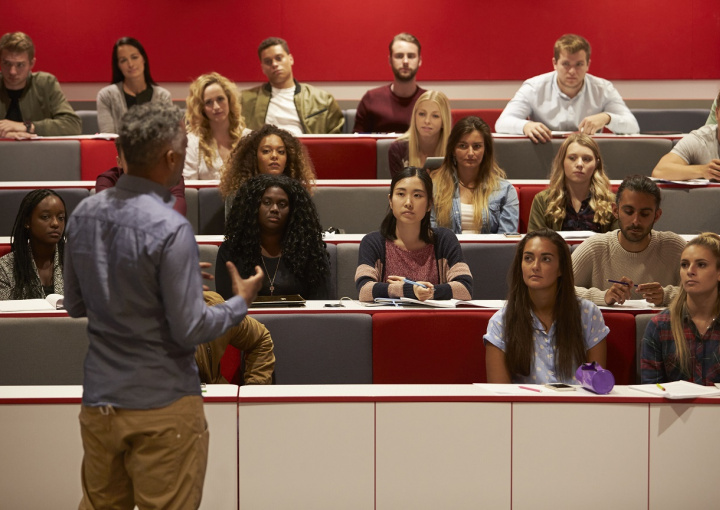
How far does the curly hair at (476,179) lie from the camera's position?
3.47m

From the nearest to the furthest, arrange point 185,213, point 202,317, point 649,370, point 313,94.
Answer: point 202,317 < point 649,370 < point 185,213 < point 313,94

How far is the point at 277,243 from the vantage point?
117 inches

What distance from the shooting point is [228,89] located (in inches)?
157

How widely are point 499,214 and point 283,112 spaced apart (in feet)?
5.16

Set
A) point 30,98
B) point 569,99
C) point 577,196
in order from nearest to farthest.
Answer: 1. point 577,196
2. point 569,99
3. point 30,98

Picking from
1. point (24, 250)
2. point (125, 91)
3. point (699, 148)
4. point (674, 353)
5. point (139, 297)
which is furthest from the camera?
point (125, 91)

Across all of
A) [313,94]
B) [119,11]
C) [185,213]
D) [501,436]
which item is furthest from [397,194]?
[119,11]

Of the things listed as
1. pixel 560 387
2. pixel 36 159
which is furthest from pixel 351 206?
pixel 560 387

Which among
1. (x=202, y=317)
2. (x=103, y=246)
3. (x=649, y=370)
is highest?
(x=103, y=246)

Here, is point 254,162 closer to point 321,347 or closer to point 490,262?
point 490,262

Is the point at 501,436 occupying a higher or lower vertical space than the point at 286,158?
lower

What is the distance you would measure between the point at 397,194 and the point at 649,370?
99 centimetres

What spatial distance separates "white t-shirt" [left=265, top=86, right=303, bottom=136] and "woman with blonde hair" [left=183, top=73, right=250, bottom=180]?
596 mm

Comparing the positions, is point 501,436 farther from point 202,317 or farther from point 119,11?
point 119,11
